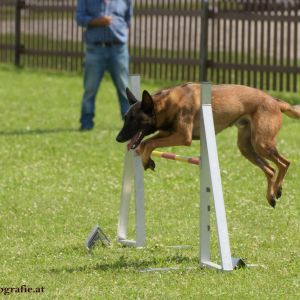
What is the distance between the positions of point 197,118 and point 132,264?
3.79ft

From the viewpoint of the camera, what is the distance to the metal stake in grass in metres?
8.53

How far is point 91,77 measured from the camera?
15.5 m

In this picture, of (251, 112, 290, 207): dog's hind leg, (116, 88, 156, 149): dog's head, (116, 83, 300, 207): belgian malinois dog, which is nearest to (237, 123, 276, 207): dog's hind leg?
(116, 83, 300, 207): belgian malinois dog

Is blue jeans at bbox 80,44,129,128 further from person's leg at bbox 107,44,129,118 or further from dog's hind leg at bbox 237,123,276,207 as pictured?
dog's hind leg at bbox 237,123,276,207

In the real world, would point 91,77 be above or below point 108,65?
below

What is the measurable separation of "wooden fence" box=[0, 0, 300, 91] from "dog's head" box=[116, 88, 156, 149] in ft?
34.9

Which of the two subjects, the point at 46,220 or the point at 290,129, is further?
the point at 290,129

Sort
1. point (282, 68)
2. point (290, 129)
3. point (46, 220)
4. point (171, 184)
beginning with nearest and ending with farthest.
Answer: point (46, 220)
point (171, 184)
point (290, 129)
point (282, 68)

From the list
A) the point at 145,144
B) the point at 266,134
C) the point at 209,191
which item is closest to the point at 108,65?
the point at 266,134

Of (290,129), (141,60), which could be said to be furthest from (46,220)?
(141,60)

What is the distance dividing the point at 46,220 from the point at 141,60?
38.0 ft

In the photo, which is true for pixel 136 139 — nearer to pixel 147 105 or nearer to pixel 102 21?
pixel 147 105

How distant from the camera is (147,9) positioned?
824 inches

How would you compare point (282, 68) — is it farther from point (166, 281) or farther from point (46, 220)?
point (166, 281)
